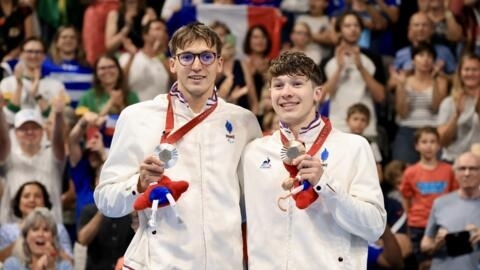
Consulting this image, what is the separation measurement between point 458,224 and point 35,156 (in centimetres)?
385

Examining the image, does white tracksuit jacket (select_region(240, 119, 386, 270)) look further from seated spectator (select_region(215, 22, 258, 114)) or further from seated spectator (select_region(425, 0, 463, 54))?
seated spectator (select_region(425, 0, 463, 54))

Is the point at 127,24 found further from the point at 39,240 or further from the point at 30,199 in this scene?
the point at 39,240

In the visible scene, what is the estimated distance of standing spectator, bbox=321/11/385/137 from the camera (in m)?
13.9

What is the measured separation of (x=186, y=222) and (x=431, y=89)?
270 inches

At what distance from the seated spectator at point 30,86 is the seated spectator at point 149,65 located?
2.39ft

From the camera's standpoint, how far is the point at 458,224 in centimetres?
1137

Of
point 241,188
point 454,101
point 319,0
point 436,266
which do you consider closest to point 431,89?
point 454,101

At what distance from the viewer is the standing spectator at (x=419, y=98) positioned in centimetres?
1393

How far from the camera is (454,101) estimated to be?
1368cm

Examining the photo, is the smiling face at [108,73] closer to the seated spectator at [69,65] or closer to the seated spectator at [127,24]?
the seated spectator at [69,65]

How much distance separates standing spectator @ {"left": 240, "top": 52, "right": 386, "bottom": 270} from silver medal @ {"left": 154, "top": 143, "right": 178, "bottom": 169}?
54 centimetres

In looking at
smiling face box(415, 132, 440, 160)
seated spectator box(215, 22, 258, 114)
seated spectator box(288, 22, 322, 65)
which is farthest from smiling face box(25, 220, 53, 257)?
seated spectator box(288, 22, 322, 65)

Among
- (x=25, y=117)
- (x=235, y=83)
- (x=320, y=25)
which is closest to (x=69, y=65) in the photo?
(x=235, y=83)

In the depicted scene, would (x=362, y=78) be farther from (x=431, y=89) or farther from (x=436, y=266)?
(x=436, y=266)
